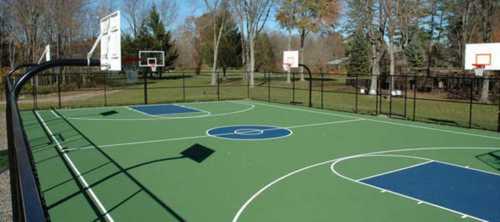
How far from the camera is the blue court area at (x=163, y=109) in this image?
16.9 meters

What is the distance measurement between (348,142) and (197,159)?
13.2 feet

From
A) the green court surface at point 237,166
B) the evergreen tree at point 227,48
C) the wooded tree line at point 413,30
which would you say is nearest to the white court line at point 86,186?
the green court surface at point 237,166

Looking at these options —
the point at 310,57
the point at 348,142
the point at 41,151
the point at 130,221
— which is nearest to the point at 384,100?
the point at 348,142

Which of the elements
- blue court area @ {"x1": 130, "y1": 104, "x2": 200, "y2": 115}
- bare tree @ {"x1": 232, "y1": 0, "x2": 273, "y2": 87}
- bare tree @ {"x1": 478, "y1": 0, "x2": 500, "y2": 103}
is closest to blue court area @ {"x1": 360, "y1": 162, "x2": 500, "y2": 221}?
blue court area @ {"x1": 130, "y1": 104, "x2": 200, "y2": 115}

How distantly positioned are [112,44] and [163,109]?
9521 millimetres

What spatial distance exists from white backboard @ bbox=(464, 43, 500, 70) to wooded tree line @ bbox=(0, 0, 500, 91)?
6.63m

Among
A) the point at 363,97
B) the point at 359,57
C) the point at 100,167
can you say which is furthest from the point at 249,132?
the point at 359,57

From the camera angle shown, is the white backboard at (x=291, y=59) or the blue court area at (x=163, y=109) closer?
the blue court area at (x=163, y=109)

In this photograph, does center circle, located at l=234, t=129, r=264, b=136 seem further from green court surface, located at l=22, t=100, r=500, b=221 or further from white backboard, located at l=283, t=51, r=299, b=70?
white backboard, located at l=283, t=51, r=299, b=70

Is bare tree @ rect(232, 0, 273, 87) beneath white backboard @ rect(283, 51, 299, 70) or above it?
above

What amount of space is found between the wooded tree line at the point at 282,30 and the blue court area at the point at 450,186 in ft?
42.7

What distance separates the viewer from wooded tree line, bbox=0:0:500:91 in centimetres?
2478

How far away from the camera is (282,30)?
4106 cm

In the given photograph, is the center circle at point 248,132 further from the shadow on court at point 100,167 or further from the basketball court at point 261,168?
the shadow on court at point 100,167
